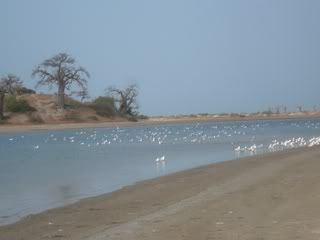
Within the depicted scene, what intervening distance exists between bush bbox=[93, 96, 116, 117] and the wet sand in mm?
78389

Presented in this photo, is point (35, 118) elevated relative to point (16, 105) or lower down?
lower down

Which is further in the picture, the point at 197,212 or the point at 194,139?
the point at 194,139

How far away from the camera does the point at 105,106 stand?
97812 mm

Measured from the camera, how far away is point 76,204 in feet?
47.4

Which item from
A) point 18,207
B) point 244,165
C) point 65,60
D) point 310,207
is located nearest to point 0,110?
point 65,60

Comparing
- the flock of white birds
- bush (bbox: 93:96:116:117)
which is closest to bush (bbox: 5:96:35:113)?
bush (bbox: 93:96:116:117)

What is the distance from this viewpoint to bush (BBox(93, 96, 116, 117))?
95.8m

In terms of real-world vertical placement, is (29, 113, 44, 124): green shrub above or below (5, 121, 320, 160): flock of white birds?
above

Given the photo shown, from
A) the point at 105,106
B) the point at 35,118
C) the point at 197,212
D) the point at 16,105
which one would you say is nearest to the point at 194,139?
the point at 197,212

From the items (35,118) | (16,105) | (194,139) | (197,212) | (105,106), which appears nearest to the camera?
(197,212)

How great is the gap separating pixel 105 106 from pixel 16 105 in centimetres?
1705

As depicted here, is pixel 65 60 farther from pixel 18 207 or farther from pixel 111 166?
pixel 18 207

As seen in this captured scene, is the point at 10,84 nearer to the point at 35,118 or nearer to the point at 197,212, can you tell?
the point at 35,118

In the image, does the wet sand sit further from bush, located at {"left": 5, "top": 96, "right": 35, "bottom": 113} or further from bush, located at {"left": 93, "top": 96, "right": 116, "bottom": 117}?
bush, located at {"left": 93, "top": 96, "right": 116, "bottom": 117}
